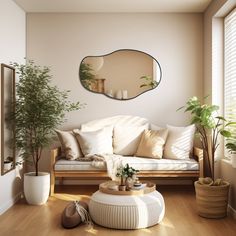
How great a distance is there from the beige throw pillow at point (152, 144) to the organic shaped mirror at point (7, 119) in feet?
5.96

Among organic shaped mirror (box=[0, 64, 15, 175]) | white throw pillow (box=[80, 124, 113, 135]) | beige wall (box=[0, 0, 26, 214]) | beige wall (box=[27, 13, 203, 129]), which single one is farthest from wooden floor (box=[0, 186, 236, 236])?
beige wall (box=[27, 13, 203, 129])

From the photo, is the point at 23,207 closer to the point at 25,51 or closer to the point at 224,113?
the point at 25,51

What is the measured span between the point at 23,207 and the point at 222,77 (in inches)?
127

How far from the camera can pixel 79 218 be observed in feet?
12.3

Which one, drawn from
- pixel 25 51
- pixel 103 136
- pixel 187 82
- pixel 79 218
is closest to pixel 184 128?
pixel 187 82

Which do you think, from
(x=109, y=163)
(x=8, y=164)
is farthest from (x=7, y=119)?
(x=109, y=163)

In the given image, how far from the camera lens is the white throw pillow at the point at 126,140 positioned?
555 centimetres

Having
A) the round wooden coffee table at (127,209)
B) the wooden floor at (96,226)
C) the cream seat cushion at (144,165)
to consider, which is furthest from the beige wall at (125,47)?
the round wooden coffee table at (127,209)

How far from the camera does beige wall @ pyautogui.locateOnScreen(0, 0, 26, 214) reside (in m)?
4.48

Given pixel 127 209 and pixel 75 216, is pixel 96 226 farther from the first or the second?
pixel 127 209

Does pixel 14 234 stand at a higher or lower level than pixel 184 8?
lower

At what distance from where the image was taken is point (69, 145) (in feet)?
17.2

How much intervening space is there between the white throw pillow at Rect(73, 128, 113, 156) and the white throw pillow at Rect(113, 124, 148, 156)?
0.12 m

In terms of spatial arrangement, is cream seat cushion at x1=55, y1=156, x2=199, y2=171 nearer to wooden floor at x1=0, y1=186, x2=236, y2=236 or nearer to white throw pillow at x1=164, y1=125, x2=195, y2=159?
white throw pillow at x1=164, y1=125, x2=195, y2=159
